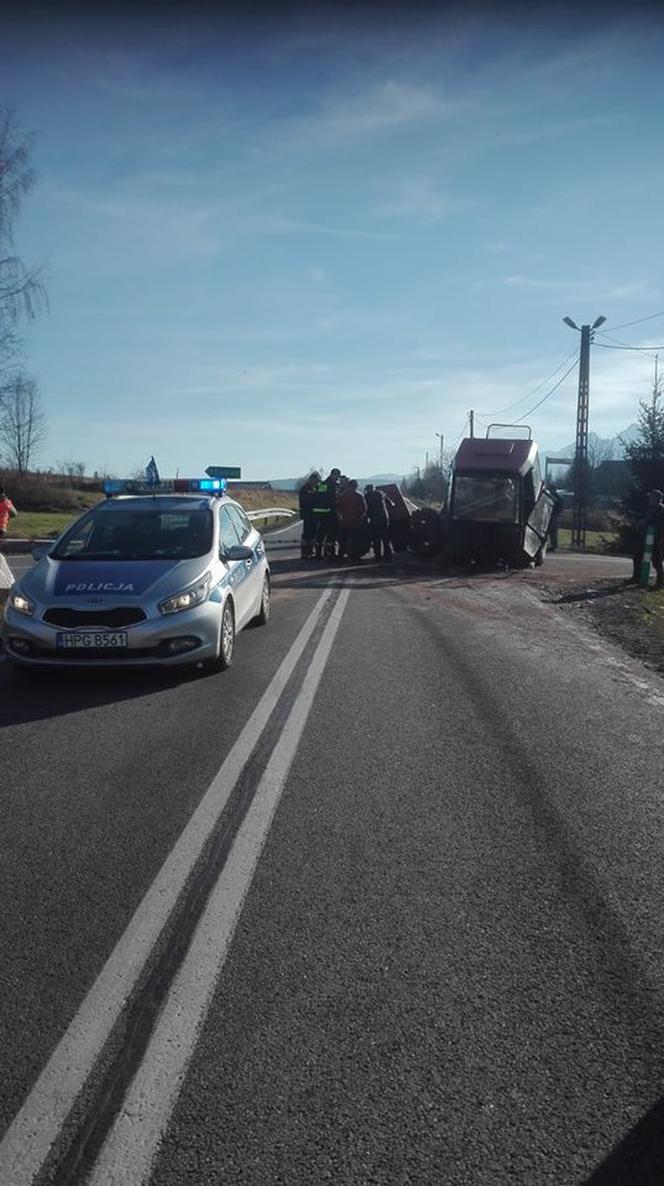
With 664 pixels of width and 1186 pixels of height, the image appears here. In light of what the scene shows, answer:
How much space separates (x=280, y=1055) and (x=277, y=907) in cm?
104

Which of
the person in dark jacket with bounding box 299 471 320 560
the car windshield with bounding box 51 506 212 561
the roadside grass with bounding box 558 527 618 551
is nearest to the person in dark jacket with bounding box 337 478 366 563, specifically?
the person in dark jacket with bounding box 299 471 320 560

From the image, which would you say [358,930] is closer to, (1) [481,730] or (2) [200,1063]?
(2) [200,1063]

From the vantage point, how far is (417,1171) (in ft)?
8.16

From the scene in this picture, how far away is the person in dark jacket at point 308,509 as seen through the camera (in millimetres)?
22297

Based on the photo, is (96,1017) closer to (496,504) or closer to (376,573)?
(376,573)

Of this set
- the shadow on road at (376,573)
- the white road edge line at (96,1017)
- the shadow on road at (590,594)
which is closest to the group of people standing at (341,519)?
the shadow on road at (376,573)

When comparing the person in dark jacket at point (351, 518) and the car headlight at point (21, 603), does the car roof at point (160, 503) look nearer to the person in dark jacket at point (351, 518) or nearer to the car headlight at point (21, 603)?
the car headlight at point (21, 603)

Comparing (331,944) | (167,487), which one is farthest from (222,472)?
(331,944)

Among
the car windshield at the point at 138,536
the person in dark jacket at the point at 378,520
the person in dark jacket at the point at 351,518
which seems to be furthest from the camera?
the person in dark jacket at the point at 351,518

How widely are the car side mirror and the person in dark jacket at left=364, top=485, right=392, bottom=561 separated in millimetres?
11471

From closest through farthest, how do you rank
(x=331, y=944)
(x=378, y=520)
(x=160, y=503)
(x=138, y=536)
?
1. (x=331, y=944)
2. (x=138, y=536)
3. (x=160, y=503)
4. (x=378, y=520)

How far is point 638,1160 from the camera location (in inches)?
100

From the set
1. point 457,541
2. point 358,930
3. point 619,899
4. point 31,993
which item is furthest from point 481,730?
point 457,541

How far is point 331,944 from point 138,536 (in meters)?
6.54
